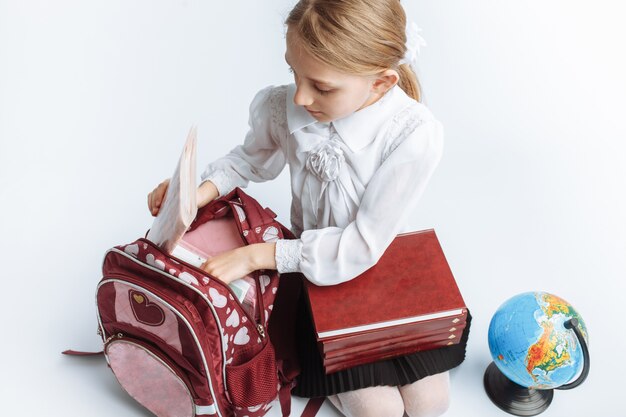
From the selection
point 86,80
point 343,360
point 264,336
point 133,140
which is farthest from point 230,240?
point 86,80

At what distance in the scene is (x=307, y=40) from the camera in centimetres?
120

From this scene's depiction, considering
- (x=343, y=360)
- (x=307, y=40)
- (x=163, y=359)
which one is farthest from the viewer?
(x=343, y=360)

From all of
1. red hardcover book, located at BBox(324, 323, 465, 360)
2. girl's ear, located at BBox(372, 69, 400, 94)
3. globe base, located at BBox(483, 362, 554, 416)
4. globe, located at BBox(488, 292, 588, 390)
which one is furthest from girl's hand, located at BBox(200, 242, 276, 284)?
globe base, located at BBox(483, 362, 554, 416)

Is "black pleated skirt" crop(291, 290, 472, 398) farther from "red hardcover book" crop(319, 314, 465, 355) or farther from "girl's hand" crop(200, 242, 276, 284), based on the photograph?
"girl's hand" crop(200, 242, 276, 284)

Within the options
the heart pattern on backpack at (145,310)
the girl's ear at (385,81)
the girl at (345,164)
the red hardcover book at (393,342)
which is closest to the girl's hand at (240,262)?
the girl at (345,164)

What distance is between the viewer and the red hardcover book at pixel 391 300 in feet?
4.56

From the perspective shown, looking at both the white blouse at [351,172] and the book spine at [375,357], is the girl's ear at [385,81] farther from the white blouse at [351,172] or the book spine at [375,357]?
the book spine at [375,357]

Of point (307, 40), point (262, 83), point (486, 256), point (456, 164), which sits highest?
point (307, 40)

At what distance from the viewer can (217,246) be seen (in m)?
1.40

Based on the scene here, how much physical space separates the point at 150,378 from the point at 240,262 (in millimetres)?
279

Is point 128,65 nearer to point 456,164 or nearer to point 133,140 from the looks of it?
point 133,140

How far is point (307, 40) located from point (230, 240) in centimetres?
40

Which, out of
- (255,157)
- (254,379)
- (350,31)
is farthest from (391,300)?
(350,31)

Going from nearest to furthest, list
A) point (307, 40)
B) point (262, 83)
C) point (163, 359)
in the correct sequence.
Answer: point (307, 40) → point (163, 359) → point (262, 83)
